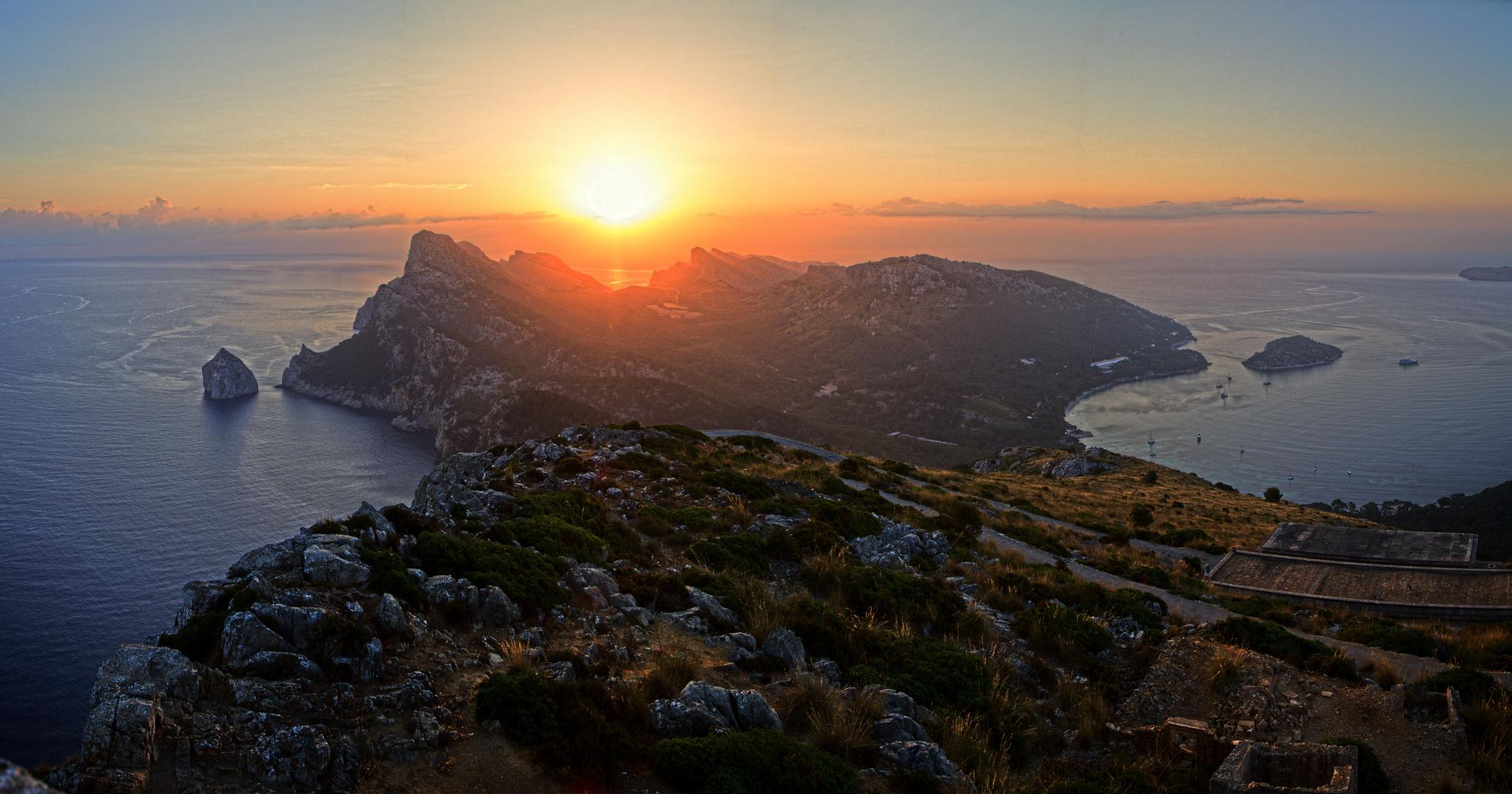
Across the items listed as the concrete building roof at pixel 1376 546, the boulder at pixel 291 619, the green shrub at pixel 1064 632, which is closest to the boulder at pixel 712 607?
the boulder at pixel 291 619

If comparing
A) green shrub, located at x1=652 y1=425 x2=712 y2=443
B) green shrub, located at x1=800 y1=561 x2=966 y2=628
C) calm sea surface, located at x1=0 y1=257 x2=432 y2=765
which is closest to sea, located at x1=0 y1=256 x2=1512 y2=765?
calm sea surface, located at x1=0 y1=257 x2=432 y2=765

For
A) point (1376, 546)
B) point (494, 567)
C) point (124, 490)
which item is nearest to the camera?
point (494, 567)

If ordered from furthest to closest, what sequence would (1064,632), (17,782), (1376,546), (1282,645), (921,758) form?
(1376,546), (1064,632), (1282,645), (921,758), (17,782)

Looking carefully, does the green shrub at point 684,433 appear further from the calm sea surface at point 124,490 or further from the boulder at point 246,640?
the calm sea surface at point 124,490

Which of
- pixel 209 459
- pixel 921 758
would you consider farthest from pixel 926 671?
pixel 209 459

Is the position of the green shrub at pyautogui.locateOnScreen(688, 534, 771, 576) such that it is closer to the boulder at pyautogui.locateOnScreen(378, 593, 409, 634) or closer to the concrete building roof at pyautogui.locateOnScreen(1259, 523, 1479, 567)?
the boulder at pyautogui.locateOnScreen(378, 593, 409, 634)

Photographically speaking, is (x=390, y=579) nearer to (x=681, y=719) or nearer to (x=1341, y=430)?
(x=681, y=719)
